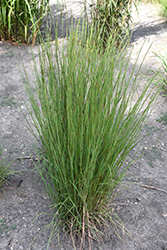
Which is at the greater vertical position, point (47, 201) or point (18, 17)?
point (18, 17)

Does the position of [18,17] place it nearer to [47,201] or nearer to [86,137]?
[47,201]

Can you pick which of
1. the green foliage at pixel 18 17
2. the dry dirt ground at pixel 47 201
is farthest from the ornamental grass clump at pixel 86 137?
the green foliage at pixel 18 17

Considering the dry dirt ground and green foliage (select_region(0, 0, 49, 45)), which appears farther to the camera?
green foliage (select_region(0, 0, 49, 45))

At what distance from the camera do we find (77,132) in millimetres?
1165

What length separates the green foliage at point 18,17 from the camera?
9.20 feet

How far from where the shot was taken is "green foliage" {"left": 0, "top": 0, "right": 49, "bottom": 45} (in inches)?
110

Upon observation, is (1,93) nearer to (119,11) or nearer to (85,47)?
(85,47)

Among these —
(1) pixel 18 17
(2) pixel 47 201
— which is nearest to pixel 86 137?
(2) pixel 47 201

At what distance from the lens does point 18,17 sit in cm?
290

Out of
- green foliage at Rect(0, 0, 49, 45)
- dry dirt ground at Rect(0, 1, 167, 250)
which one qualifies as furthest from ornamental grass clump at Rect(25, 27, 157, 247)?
green foliage at Rect(0, 0, 49, 45)

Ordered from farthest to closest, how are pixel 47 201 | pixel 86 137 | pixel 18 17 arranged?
pixel 18 17
pixel 47 201
pixel 86 137

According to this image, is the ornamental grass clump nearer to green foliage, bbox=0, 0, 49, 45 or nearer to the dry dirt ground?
the dry dirt ground

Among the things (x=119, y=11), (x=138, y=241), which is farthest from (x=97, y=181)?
(x=119, y=11)

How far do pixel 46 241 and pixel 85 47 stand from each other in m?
1.03
